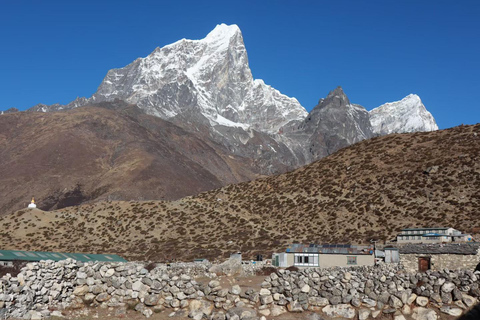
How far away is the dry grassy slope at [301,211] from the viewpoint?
73500mm

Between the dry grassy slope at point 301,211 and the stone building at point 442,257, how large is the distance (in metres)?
25.9

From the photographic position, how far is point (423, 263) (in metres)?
40.1

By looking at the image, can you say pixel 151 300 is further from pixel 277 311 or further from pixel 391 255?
pixel 391 255

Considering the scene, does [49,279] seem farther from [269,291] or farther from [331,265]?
[331,265]

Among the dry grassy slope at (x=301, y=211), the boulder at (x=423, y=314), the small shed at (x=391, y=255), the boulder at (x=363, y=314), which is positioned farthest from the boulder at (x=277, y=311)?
the dry grassy slope at (x=301, y=211)

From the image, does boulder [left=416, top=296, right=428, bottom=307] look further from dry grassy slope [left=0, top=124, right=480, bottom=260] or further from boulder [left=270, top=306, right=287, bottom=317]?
dry grassy slope [left=0, top=124, right=480, bottom=260]

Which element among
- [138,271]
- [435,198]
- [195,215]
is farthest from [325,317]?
[195,215]

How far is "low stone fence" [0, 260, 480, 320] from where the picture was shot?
1731cm

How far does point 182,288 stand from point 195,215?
74.7 m

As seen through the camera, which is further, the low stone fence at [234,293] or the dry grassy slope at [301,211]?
the dry grassy slope at [301,211]

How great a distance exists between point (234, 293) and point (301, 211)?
6903 cm

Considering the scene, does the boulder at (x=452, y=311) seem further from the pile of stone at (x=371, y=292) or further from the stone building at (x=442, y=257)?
the stone building at (x=442, y=257)

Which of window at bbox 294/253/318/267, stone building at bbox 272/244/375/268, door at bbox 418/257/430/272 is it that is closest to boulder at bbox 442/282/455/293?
door at bbox 418/257/430/272

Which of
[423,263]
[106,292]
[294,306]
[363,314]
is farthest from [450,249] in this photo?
[106,292]
